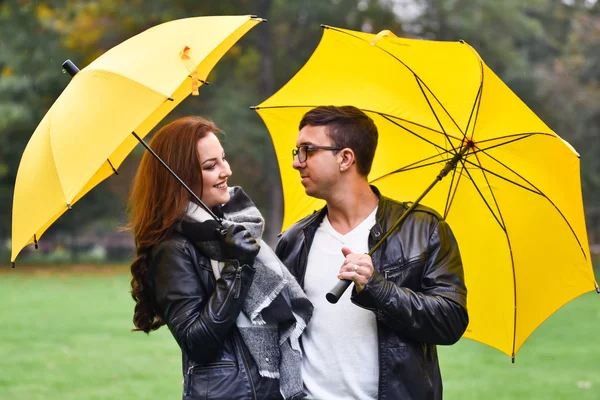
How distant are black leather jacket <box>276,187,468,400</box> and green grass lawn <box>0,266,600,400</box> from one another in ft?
17.8

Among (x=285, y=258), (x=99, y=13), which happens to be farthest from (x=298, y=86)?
(x=99, y=13)

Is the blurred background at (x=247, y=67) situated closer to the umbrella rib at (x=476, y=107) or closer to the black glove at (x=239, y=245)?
the umbrella rib at (x=476, y=107)

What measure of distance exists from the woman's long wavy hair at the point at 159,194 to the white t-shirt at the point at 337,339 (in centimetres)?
60

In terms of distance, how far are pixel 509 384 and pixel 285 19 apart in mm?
25485

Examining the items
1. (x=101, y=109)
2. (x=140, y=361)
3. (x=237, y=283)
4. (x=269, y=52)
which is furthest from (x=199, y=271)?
(x=269, y=52)

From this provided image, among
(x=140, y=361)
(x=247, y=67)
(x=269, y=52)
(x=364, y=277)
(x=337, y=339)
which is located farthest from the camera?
(x=247, y=67)

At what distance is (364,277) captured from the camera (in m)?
3.34

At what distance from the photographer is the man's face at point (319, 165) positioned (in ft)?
12.3

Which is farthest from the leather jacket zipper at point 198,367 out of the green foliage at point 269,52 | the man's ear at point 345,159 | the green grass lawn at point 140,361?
the green foliage at point 269,52

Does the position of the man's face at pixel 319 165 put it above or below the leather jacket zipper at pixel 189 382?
above

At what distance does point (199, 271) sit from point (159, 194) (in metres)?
0.39

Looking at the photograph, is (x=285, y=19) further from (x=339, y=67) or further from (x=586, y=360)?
(x=339, y=67)

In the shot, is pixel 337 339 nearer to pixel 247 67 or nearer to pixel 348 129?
pixel 348 129

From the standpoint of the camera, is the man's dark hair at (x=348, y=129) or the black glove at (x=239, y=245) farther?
the man's dark hair at (x=348, y=129)
